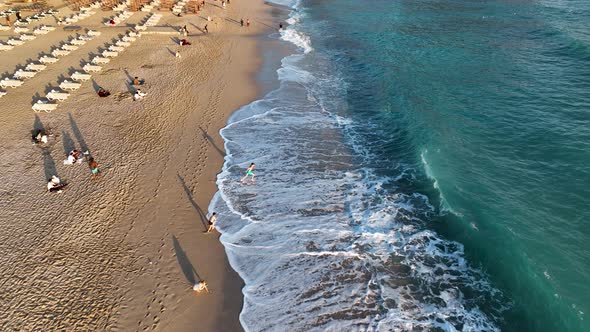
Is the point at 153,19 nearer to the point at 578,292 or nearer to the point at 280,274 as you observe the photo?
the point at 280,274

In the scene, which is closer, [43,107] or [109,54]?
[43,107]

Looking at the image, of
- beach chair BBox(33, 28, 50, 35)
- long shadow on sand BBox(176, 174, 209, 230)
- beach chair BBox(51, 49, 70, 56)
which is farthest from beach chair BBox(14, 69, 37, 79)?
long shadow on sand BBox(176, 174, 209, 230)

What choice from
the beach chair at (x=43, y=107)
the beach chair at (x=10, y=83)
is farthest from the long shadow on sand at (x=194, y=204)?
the beach chair at (x=10, y=83)

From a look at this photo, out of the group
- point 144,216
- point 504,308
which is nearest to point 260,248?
point 144,216

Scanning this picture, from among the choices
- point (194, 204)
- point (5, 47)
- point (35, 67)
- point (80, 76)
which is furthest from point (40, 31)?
point (194, 204)

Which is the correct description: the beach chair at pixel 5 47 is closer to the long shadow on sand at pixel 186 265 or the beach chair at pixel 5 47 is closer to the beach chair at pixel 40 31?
the beach chair at pixel 40 31

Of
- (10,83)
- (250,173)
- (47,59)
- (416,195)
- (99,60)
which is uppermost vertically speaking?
(416,195)

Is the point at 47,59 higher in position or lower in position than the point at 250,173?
lower

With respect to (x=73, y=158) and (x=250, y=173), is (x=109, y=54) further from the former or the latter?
(x=250, y=173)
